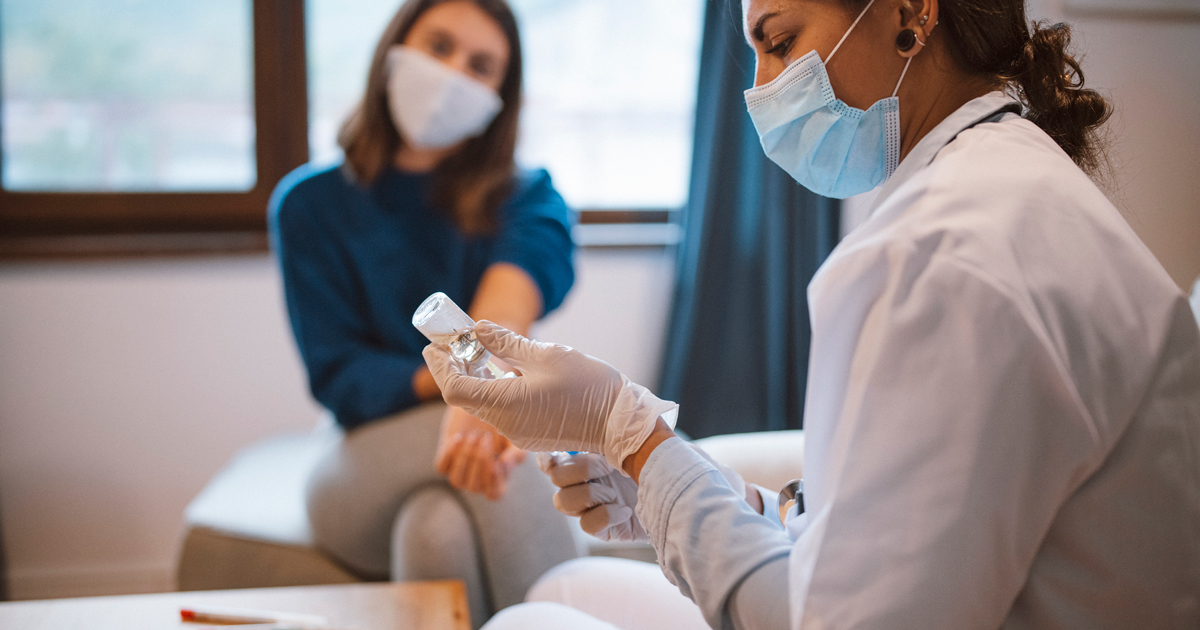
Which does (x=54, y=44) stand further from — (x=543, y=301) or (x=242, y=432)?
(x=543, y=301)

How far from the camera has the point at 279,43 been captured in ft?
7.11

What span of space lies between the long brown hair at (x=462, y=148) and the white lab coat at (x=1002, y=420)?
114 cm

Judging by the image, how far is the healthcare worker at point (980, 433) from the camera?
0.52 m

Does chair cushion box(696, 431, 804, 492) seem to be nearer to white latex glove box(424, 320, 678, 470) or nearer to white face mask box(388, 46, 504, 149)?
white latex glove box(424, 320, 678, 470)

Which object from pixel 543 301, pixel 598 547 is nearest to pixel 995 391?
pixel 543 301

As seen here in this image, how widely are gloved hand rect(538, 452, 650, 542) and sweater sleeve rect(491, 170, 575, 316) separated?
74 centimetres

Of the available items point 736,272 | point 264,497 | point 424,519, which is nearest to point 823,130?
point 424,519

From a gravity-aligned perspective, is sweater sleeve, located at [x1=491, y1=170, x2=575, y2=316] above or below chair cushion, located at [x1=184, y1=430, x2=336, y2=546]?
above

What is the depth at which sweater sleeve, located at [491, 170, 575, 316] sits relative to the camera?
1.57 m

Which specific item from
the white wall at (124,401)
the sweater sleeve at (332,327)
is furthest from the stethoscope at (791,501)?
the white wall at (124,401)

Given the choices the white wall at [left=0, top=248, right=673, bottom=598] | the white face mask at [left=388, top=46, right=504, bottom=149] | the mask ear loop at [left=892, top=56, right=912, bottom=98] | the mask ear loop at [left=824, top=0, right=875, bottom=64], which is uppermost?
the mask ear loop at [left=824, top=0, right=875, bottom=64]

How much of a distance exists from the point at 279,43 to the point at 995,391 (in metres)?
2.13

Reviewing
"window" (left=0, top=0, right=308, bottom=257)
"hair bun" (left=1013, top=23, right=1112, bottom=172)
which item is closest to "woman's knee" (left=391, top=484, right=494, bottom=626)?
"hair bun" (left=1013, top=23, right=1112, bottom=172)

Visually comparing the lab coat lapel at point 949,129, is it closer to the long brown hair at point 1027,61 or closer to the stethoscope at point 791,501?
the long brown hair at point 1027,61
